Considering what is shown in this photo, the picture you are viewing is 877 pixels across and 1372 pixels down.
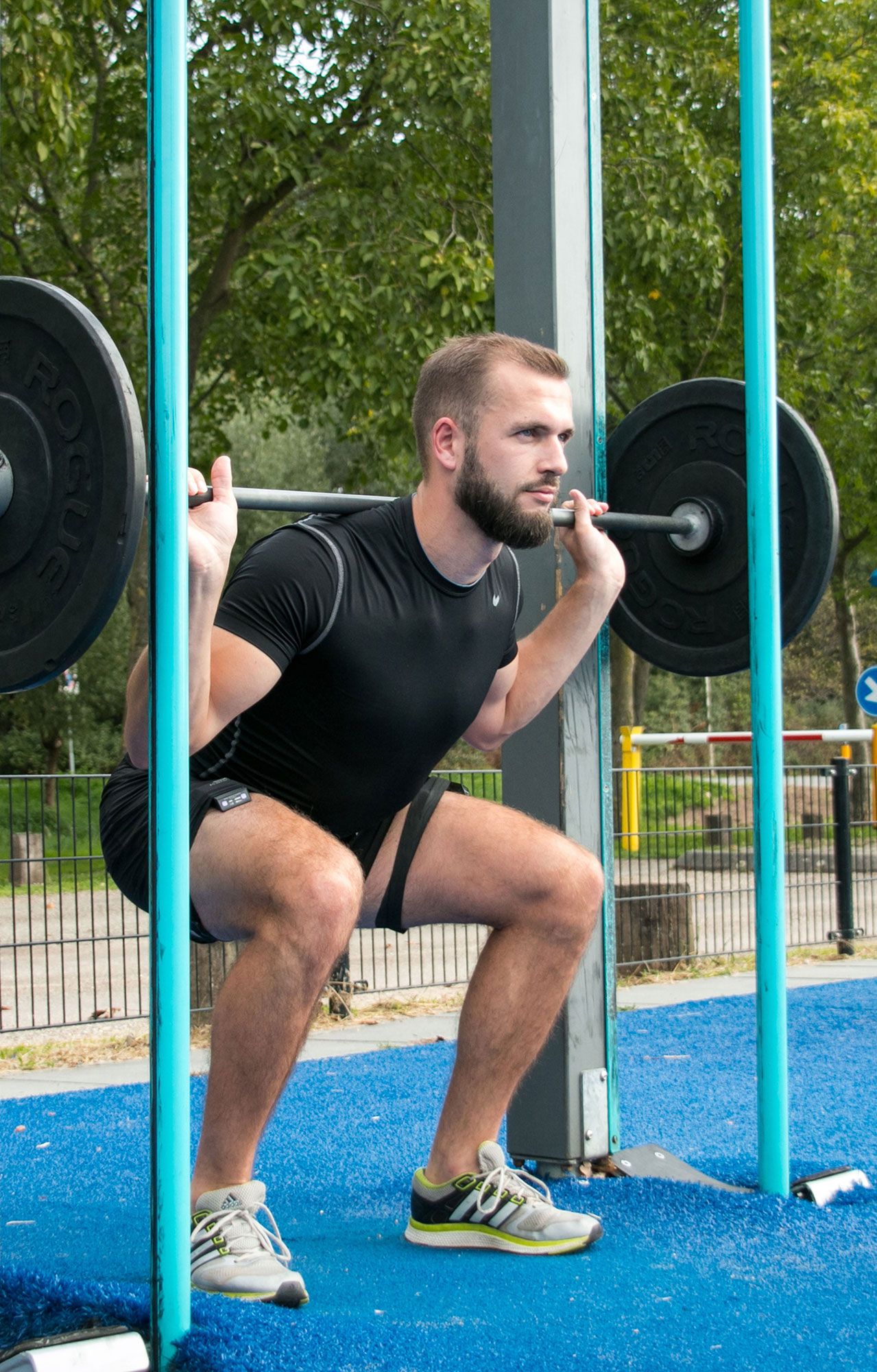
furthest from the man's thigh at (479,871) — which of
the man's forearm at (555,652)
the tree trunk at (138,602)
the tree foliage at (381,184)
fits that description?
the tree trunk at (138,602)

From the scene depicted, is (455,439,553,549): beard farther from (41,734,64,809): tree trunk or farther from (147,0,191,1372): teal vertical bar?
(41,734,64,809): tree trunk

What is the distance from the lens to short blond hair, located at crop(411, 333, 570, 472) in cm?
246

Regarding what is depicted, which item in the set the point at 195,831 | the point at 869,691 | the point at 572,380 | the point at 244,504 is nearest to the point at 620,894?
the point at 869,691

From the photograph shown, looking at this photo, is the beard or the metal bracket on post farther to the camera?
the metal bracket on post

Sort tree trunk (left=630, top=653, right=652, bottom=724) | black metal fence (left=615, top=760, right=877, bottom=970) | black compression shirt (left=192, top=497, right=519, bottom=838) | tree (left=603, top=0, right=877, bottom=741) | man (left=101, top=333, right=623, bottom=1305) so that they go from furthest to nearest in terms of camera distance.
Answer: tree trunk (left=630, top=653, right=652, bottom=724) → tree (left=603, top=0, right=877, bottom=741) → black metal fence (left=615, top=760, right=877, bottom=970) → black compression shirt (left=192, top=497, right=519, bottom=838) → man (left=101, top=333, right=623, bottom=1305)

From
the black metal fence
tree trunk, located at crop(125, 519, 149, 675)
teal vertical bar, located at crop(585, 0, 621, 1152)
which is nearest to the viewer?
teal vertical bar, located at crop(585, 0, 621, 1152)

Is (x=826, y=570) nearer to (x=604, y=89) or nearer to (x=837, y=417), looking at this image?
(x=604, y=89)

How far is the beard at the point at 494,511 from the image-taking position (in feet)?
7.93

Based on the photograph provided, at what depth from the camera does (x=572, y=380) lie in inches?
116

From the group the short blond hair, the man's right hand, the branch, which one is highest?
the branch

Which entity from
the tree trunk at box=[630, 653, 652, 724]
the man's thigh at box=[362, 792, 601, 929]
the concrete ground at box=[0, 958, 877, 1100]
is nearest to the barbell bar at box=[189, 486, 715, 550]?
the man's thigh at box=[362, 792, 601, 929]

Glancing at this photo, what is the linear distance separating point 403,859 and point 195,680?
27.3 inches

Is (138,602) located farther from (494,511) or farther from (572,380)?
(494,511)

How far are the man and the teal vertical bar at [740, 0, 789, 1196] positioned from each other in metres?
0.33
